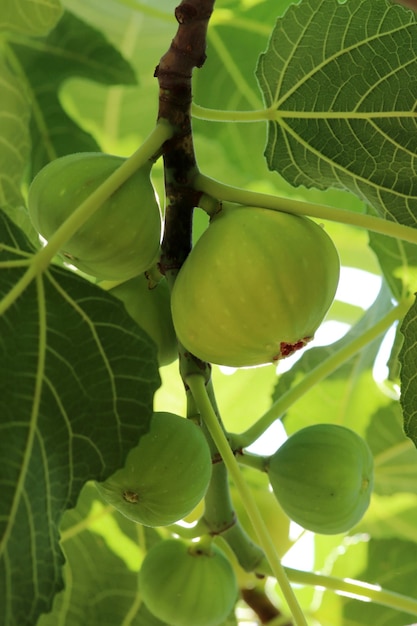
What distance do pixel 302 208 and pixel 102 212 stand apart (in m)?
0.21

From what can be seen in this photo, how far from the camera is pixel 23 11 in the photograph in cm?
120

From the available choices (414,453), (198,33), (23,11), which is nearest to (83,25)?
(23,11)

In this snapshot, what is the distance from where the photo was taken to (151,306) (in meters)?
1.00

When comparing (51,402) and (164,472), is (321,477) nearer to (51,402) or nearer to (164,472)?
(164,472)

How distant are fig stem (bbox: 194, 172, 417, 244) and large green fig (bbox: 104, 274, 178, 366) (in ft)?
0.54

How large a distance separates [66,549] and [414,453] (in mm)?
684

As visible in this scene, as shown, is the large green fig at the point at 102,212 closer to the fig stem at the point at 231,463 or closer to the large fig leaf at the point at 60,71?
the fig stem at the point at 231,463

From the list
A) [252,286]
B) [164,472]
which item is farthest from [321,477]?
[252,286]

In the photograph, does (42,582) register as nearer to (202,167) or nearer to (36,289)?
(36,289)

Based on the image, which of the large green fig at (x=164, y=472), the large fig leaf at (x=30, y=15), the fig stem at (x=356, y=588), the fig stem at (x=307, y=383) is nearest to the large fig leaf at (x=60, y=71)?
the large fig leaf at (x=30, y=15)

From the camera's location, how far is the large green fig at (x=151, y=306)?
1.00m

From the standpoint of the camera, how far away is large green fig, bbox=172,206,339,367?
31.1 inches

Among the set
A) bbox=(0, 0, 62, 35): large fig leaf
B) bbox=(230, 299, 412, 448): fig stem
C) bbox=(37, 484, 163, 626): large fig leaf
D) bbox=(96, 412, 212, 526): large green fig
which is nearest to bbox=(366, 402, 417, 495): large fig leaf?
bbox=(230, 299, 412, 448): fig stem

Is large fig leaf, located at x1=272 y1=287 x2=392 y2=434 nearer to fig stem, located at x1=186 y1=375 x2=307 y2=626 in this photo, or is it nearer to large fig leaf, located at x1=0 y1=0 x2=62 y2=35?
fig stem, located at x1=186 y1=375 x2=307 y2=626
